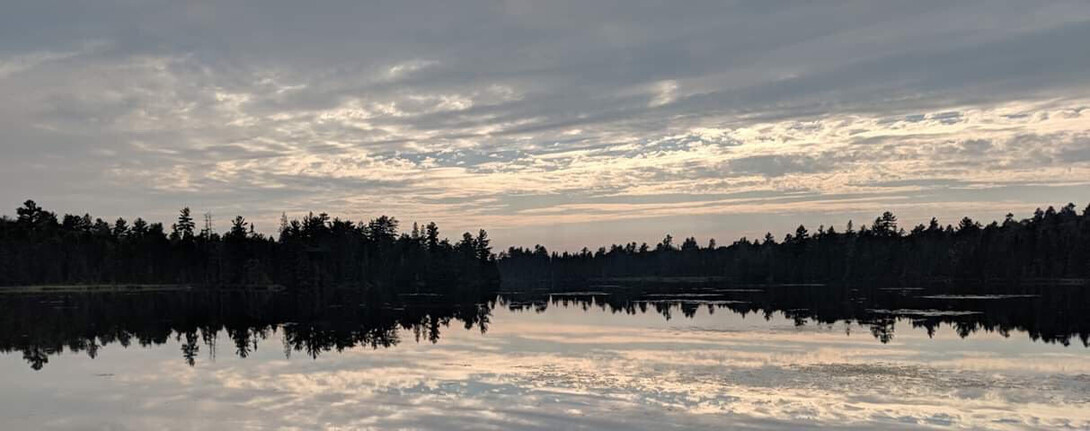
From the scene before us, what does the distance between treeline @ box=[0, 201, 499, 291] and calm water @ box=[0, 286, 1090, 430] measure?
398 feet

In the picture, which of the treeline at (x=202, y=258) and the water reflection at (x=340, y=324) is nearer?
the water reflection at (x=340, y=324)

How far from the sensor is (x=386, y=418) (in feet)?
78.3

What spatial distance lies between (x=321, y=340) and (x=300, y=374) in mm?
16206

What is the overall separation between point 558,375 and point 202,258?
18254cm

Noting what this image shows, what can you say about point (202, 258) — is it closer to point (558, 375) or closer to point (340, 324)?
point (340, 324)

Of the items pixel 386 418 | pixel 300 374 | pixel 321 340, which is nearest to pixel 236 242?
pixel 321 340

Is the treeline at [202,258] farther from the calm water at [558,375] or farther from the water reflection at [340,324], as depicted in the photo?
the calm water at [558,375]

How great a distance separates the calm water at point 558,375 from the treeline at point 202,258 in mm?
121232

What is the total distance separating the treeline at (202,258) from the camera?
177 m

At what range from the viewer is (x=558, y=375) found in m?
32.2

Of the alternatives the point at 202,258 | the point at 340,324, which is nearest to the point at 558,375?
the point at 340,324

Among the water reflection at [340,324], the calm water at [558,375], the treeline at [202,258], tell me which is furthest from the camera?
the treeline at [202,258]

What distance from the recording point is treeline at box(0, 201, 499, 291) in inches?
6978

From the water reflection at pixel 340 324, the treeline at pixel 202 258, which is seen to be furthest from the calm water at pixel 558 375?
the treeline at pixel 202 258
